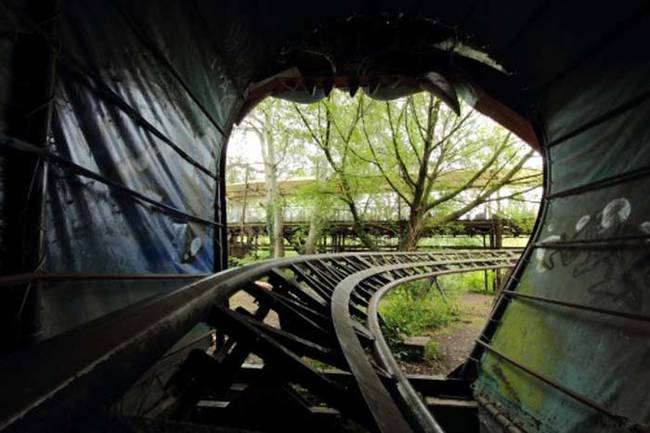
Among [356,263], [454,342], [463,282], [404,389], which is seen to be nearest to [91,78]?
[404,389]

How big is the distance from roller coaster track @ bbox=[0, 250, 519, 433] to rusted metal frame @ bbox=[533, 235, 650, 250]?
226 cm

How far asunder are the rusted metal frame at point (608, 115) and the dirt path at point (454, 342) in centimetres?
288

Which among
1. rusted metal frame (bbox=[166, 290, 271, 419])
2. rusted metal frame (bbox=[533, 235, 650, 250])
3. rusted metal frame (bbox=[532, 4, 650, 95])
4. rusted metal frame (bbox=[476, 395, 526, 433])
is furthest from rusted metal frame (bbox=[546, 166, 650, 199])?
rusted metal frame (bbox=[166, 290, 271, 419])

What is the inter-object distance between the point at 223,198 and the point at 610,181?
15.1 feet

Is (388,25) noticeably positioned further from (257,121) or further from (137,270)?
(257,121)

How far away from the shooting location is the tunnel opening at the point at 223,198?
4.39 ft

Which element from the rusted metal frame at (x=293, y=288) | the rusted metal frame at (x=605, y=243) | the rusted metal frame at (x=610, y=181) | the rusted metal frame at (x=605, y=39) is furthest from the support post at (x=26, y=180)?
the rusted metal frame at (x=605, y=39)

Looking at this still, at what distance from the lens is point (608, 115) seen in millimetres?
3176

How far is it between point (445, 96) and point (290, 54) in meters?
2.70

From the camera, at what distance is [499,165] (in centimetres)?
1181

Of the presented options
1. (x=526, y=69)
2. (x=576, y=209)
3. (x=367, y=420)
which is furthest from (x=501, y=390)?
(x=526, y=69)

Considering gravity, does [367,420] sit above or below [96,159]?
below

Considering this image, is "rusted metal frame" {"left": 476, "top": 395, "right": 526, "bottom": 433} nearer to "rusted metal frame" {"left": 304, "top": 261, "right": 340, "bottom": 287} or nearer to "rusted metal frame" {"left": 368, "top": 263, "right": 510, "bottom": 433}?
"rusted metal frame" {"left": 368, "top": 263, "right": 510, "bottom": 433}

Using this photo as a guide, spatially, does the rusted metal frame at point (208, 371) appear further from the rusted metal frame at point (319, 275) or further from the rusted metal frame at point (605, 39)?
the rusted metal frame at point (605, 39)
